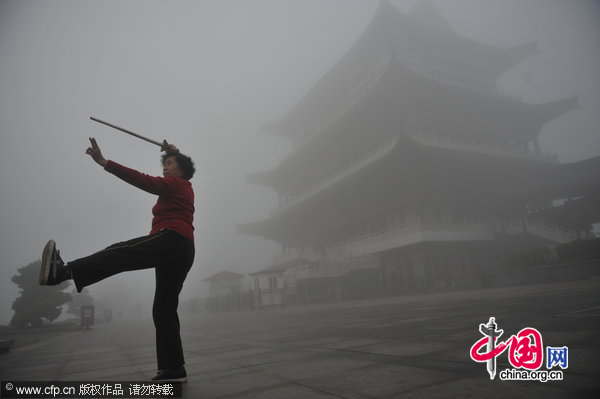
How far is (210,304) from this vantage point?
28641 millimetres

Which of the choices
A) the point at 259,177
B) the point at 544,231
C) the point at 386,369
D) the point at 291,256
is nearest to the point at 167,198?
the point at 386,369

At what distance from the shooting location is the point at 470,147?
70.1 feet

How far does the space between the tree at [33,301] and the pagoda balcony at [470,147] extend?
21116 millimetres

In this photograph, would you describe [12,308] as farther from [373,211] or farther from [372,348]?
[372,348]

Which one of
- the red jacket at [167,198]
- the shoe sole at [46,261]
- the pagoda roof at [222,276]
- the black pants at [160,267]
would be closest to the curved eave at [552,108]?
the pagoda roof at [222,276]

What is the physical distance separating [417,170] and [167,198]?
19.8 metres

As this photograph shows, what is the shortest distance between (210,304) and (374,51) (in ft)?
75.9

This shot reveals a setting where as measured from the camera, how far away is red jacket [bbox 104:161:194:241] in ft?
7.15

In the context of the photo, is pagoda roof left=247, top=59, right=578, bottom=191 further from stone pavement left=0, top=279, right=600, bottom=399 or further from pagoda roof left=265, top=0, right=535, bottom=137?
stone pavement left=0, top=279, right=600, bottom=399

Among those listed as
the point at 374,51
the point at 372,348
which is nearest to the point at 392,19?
the point at 374,51

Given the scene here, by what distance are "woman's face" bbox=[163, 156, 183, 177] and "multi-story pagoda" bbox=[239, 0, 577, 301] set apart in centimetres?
1471

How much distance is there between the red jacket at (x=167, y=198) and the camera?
2180 mm

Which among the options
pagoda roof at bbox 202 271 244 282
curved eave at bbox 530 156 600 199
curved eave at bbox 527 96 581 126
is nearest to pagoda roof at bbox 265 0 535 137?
curved eave at bbox 527 96 581 126

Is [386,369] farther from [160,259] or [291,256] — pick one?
[291,256]
